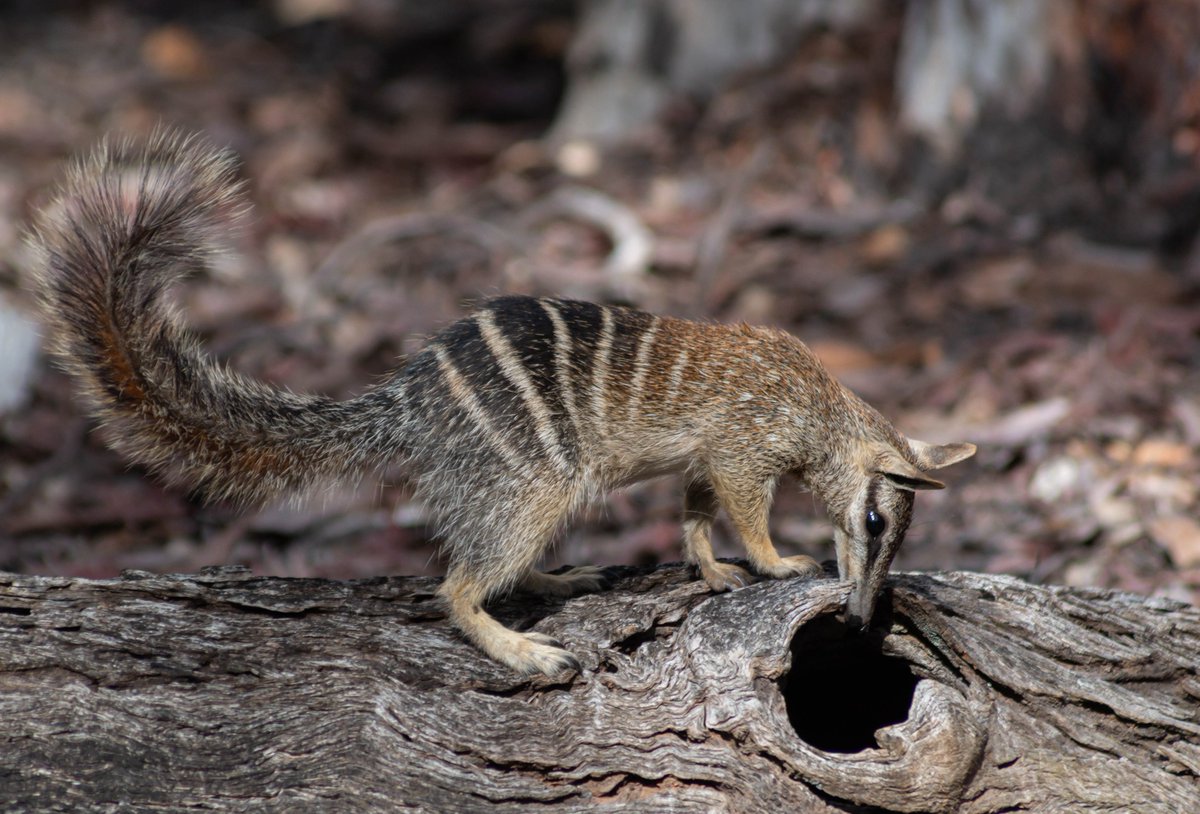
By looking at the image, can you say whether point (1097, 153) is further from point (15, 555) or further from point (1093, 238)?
point (15, 555)

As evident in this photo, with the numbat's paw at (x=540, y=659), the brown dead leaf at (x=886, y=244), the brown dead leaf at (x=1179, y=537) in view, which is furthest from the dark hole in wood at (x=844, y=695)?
the brown dead leaf at (x=886, y=244)

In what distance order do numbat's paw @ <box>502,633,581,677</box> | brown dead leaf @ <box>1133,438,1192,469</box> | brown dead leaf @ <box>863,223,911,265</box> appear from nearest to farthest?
numbat's paw @ <box>502,633,581,677</box> → brown dead leaf @ <box>1133,438,1192,469</box> → brown dead leaf @ <box>863,223,911,265</box>

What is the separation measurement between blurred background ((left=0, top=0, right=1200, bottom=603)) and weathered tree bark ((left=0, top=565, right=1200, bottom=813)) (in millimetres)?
1200

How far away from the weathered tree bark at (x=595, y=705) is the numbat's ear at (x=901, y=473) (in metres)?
0.38

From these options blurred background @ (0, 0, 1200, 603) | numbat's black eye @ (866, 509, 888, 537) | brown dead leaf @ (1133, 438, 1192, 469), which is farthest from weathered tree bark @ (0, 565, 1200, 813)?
brown dead leaf @ (1133, 438, 1192, 469)

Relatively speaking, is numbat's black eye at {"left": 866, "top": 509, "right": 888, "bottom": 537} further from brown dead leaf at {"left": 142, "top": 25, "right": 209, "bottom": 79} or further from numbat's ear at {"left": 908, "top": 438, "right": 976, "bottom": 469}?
brown dead leaf at {"left": 142, "top": 25, "right": 209, "bottom": 79}

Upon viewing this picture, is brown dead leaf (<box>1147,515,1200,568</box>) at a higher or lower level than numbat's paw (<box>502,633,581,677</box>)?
lower

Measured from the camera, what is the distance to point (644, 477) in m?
5.09

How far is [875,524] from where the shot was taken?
4.53 metres

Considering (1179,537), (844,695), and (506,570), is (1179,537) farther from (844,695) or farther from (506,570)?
(506,570)

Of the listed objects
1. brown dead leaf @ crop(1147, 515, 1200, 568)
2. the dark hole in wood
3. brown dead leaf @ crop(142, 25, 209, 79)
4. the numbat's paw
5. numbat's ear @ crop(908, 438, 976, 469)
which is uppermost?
brown dead leaf @ crop(142, 25, 209, 79)

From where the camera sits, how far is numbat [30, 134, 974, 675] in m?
4.27

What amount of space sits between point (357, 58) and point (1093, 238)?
8338 millimetres

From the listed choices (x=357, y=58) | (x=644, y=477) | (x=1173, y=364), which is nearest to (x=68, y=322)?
(x=644, y=477)
